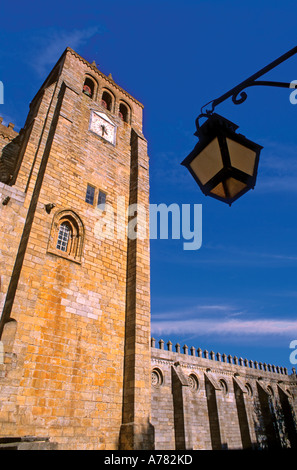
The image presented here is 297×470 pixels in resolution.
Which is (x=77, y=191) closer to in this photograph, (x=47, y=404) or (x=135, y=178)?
(x=135, y=178)

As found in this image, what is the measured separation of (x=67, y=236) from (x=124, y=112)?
11338 millimetres

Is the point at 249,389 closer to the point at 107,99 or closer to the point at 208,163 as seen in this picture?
the point at 107,99

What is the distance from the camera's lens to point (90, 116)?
15281 mm

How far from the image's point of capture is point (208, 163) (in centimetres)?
307

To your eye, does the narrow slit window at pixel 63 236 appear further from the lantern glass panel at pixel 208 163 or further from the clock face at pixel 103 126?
the lantern glass panel at pixel 208 163

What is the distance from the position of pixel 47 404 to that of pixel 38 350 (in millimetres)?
1474

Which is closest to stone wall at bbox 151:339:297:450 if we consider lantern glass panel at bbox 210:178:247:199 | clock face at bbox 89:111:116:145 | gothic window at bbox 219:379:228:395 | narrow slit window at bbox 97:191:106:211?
gothic window at bbox 219:379:228:395

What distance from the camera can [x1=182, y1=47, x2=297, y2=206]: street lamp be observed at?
2.92 m

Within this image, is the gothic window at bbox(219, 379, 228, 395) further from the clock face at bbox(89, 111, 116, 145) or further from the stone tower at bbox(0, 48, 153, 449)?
the clock face at bbox(89, 111, 116, 145)

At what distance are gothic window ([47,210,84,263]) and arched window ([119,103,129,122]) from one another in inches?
383

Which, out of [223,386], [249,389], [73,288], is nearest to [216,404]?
[223,386]

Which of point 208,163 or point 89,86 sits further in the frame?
point 89,86
